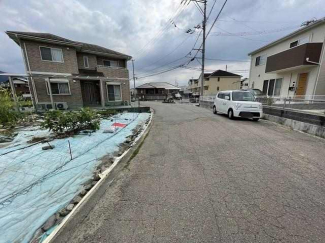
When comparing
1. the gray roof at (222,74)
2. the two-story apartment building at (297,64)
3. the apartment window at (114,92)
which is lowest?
the apartment window at (114,92)

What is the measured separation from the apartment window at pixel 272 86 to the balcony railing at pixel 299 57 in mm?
1919

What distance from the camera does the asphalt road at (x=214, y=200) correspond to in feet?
5.68

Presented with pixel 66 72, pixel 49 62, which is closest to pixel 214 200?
pixel 66 72

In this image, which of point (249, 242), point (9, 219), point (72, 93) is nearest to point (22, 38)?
point (72, 93)

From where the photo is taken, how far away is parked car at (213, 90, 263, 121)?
7.86m

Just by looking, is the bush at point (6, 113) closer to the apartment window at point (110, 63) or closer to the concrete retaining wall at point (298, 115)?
the apartment window at point (110, 63)

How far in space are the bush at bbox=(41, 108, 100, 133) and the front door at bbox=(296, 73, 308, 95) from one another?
15.3 meters

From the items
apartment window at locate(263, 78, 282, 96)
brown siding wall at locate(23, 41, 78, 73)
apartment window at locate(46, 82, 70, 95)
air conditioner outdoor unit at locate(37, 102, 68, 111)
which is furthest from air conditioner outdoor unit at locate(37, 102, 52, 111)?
apartment window at locate(263, 78, 282, 96)

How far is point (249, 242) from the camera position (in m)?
1.61

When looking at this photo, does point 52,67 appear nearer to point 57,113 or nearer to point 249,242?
point 57,113

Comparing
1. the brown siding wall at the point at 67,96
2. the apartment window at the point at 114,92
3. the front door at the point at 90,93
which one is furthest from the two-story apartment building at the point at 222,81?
the brown siding wall at the point at 67,96

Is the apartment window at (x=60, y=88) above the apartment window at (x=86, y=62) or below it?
below

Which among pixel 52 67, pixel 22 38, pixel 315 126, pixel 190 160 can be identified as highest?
pixel 22 38

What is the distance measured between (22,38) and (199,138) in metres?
14.5
